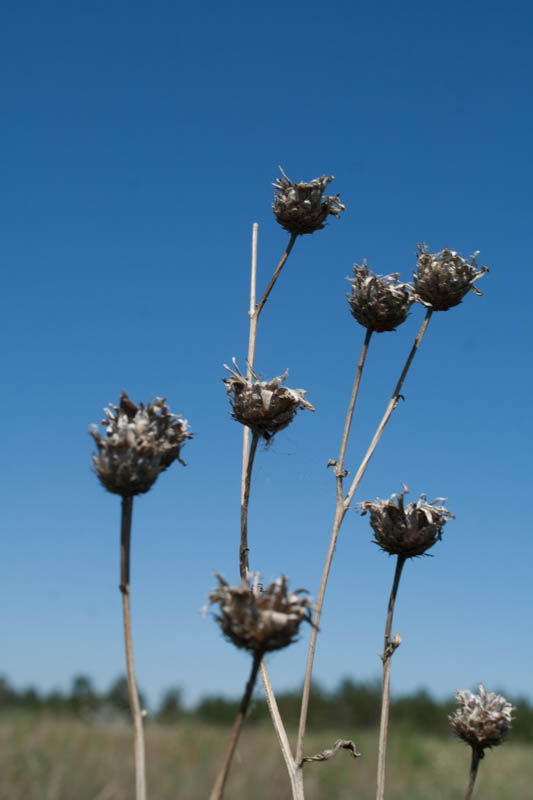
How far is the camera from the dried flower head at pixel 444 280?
7.21ft

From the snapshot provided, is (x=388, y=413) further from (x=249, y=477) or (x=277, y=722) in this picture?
(x=277, y=722)

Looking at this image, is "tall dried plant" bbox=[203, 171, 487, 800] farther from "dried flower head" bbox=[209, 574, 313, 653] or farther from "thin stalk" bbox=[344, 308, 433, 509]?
"dried flower head" bbox=[209, 574, 313, 653]

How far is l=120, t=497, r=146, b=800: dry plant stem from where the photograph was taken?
119 centimetres

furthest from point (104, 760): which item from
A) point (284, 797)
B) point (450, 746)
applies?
point (450, 746)

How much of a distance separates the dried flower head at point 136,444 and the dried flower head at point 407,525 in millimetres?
719

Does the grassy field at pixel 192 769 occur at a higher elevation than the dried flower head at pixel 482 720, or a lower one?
lower

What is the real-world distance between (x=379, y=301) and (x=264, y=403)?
1.71 ft

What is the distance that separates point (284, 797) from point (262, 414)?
22.5m

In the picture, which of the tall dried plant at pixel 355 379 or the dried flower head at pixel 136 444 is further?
the tall dried plant at pixel 355 379

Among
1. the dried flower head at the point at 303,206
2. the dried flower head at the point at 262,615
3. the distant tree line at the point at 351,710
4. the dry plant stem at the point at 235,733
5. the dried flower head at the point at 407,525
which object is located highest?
the dried flower head at the point at 303,206

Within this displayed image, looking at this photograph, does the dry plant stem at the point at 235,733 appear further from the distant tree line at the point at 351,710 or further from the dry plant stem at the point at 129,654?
the distant tree line at the point at 351,710

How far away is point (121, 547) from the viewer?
1.33 m

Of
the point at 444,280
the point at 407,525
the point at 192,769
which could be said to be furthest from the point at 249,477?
the point at 192,769

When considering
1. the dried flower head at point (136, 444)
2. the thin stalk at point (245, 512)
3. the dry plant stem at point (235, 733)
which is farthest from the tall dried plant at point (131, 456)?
the thin stalk at point (245, 512)
